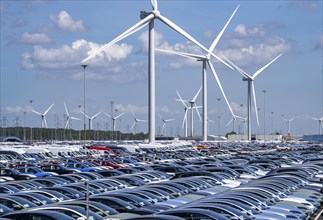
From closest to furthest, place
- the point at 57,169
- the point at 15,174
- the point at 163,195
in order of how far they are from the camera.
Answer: the point at 163,195 → the point at 15,174 → the point at 57,169

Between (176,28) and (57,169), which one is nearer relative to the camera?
(57,169)

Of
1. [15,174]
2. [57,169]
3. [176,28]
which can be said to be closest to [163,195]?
[15,174]

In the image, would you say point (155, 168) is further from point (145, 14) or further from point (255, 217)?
point (145, 14)

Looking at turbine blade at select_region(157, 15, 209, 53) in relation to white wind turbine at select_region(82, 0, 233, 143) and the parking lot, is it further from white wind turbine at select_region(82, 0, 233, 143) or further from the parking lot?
the parking lot

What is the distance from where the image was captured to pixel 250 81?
524ft

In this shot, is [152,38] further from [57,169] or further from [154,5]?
[57,169]

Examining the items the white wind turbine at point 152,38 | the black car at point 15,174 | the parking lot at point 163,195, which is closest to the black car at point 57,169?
the parking lot at point 163,195

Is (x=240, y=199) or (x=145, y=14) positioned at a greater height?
(x=145, y=14)

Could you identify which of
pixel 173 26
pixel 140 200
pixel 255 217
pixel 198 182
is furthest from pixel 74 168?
pixel 173 26

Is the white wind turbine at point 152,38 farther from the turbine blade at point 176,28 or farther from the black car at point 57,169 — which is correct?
the black car at point 57,169

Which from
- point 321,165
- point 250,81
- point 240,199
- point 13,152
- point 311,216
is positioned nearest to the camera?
point 240,199

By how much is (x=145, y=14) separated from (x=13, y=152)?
35.5 m

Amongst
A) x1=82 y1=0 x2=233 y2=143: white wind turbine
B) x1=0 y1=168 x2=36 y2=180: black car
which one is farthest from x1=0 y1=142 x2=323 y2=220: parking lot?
x1=82 y1=0 x2=233 y2=143: white wind turbine

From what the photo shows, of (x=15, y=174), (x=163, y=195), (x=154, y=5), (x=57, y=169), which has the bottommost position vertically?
(x=163, y=195)
